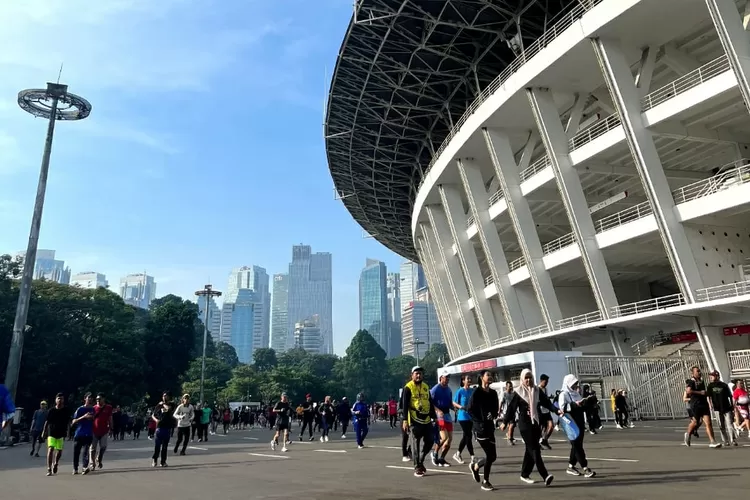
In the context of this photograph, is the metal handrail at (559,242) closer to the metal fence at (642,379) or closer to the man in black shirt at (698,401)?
the metal fence at (642,379)

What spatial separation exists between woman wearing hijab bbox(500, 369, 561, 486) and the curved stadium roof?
837 inches

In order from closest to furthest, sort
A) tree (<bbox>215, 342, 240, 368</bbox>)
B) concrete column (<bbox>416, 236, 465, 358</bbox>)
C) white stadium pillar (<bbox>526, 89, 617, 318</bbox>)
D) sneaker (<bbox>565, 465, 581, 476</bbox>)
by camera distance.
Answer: sneaker (<bbox>565, 465, 581, 476</bbox>), white stadium pillar (<bbox>526, 89, 617, 318</bbox>), concrete column (<bbox>416, 236, 465, 358</bbox>), tree (<bbox>215, 342, 240, 368</bbox>)

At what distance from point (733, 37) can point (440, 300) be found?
2922 centimetres

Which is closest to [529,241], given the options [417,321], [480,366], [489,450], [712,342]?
[480,366]

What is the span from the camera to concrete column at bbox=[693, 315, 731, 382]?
21625 millimetres

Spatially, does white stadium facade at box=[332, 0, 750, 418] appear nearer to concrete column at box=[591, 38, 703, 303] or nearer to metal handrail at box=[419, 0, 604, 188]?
concrete column at box=[591, 38, 703, 303]

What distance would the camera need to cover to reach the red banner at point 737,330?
2123 cm

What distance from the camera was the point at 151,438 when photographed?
30.1 m

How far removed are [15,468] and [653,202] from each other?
2189 cm

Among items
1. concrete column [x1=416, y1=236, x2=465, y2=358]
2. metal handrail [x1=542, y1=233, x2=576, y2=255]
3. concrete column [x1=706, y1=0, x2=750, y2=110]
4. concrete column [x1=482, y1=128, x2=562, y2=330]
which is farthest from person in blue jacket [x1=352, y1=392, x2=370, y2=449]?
concrete column [x1=416, y1=236, x2=465, y2=358]

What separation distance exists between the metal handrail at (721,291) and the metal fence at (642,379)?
4.19 meters

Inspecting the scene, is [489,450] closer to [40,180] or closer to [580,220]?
[580,220]

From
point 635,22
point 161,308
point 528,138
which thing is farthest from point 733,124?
point 161,308

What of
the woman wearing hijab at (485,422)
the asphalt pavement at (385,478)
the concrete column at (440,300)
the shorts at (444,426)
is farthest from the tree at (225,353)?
the woman wearing hijab at (485,422)
